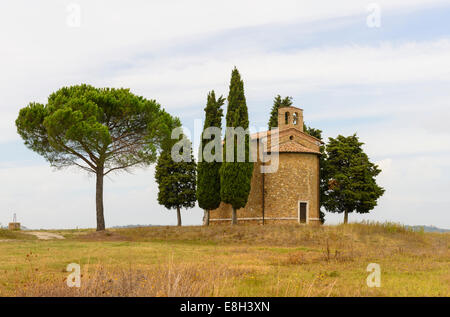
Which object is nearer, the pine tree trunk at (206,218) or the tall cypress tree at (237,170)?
the tall cypress tree at (237,170)

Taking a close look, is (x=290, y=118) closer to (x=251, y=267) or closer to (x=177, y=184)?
(x=177, y=184)

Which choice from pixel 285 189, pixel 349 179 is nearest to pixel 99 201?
pixel 285 189

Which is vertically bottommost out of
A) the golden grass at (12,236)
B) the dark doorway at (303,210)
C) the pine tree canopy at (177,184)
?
the golden grass at (12,236)

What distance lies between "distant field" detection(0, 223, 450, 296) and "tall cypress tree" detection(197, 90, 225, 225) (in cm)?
433

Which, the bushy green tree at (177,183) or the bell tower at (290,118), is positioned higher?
the bell tower at (290,118)

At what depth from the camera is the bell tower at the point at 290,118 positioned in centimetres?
3753

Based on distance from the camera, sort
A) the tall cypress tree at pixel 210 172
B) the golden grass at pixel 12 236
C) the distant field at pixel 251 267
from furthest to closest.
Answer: the tall cypress tree at pixel 210 172, the golden grass at pixel 12 236, the distant field at pixel 251 267

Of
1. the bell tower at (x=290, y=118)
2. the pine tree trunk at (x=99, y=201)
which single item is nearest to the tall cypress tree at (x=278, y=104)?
the bell tower at (x=290, y=118)

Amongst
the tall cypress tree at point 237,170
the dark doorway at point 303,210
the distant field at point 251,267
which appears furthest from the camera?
the dark doorway at point 303,210

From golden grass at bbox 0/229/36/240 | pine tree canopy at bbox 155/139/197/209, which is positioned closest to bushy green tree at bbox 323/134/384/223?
pine tree canopy at bbox 155/139/197/209

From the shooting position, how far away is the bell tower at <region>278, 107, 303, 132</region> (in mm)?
37531

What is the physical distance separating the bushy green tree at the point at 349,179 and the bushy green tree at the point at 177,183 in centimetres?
1195

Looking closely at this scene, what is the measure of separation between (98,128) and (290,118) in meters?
15.7

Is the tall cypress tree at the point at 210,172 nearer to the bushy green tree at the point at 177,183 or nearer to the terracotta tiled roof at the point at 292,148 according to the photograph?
the terracotta tiled roof at the point at 292,148
